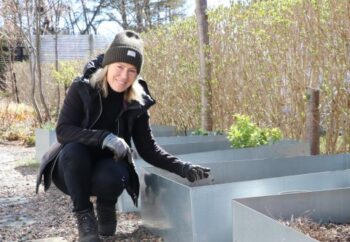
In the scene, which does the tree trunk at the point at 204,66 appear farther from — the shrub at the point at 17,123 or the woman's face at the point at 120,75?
the shrub at the point at 17,123

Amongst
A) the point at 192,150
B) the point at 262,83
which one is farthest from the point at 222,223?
the point at 262,83

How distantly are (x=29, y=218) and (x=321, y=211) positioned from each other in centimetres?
219

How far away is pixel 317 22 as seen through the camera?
4.20m

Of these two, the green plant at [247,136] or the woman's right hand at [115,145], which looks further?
the green plant at [247,136]

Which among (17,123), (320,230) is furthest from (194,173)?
(17,123)

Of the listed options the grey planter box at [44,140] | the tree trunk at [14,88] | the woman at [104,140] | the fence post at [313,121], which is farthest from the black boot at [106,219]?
the tree trunk at [14,88]

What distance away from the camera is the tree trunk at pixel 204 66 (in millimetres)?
5230

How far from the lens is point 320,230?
2.35 m

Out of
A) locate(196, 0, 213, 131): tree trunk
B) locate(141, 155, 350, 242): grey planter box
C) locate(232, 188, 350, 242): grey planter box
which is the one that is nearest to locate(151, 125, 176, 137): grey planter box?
locate(196, 0, 213, 131): tree trunk

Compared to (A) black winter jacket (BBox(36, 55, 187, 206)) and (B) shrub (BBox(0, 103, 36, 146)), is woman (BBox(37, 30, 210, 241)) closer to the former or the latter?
(A) black winter jacket (BBox(36, 55, 187, 206))

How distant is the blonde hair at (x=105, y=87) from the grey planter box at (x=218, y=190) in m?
0.45

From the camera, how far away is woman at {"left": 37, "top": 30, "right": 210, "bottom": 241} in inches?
114

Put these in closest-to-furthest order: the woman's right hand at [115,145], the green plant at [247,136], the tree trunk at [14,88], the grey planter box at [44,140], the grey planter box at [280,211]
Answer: the grey planter box at [280,211]
the woman's right hand at [115,145]
the green plant at [247,136]
the grey planter box at [44,140]
the tree trunk at [14,88]

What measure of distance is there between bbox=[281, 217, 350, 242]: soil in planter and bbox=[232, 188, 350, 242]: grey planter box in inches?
2.3
